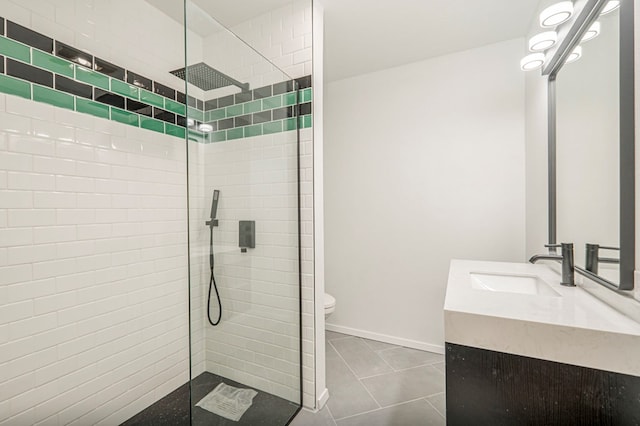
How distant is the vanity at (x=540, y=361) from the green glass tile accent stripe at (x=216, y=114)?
1.28m

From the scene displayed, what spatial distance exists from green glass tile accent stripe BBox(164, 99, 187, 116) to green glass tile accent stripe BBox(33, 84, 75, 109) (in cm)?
59

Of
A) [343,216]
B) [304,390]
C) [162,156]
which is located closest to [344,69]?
[343,216]

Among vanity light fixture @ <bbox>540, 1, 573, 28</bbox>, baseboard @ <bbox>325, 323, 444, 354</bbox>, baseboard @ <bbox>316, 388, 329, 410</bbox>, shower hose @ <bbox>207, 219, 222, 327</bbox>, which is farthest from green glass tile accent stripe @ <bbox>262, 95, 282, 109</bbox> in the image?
baseboard @ <bbox>325, 323, 444, 354</bbox>

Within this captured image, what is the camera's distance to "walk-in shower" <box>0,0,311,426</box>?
131 cm

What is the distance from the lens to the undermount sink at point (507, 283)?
4.96 ft

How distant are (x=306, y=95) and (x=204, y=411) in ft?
6.01

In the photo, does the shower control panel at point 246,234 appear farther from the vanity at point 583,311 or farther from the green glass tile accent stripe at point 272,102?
the vanity at point 583,311

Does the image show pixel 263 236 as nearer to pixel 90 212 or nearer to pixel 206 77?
pixel 206 77

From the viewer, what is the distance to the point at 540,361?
34.8 inches

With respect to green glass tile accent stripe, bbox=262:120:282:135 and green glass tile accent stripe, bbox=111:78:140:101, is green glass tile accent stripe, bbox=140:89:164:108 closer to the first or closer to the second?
green glass tile accent stripe, bbox=111:78:140:101

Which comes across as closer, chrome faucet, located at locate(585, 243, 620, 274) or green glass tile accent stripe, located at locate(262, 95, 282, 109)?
chrome faucet, located at locate(585, 243, 620, 274)

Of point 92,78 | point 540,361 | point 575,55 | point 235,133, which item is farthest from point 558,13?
point 92,78

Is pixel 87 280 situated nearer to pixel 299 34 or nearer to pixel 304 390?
pixel 304 390

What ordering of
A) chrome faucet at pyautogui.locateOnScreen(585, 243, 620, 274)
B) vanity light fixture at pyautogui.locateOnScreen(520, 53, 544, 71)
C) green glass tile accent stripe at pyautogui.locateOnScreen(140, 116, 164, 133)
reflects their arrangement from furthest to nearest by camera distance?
green glass tile accent stripe at pyautogui.locateOnScreen(140, 116, 164, 133) → vanity light fixture at pyautogui.locateOnScreen(520, 53, 544, 71) → chrome faucet at pyautogui.locateOnScreen(585, 243, 620, 274)
